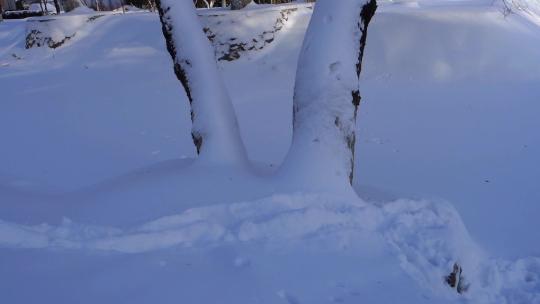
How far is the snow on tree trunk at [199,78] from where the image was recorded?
15.2 feet

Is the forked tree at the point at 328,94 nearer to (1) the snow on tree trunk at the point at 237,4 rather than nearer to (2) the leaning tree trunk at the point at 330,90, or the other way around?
(2) the leaning tree trunk at the point at 330,90

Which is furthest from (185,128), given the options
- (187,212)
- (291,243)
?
(291,243)

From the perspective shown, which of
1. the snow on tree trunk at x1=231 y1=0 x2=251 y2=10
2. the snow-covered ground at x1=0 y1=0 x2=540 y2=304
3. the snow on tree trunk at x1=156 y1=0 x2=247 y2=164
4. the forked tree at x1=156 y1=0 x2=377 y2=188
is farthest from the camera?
the snow on tree trunk at x1=231 y1=0 x2=251 y2=10

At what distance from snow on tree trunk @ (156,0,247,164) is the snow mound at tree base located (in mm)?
1082

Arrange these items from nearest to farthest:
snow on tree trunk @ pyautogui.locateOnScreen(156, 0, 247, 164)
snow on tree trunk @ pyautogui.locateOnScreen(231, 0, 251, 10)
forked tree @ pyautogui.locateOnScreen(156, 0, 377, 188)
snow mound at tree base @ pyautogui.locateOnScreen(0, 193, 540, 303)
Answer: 1. snow mound at tree base @ pyautogui.locateOnScreen(0, 193, 540, 303)
2. forked tree @ pyautogui.locateOnScreen(156, 0, 377, 188)
3. snow on tree trunk @ pyautogui.locateOnScreen(156, 0, 247, 164)
4. snow on tree trunk @ pyautogui.locateOnScreen(231, 0, 251, 10)

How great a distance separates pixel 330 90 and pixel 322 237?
4.22 feet

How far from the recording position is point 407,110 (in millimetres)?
8695

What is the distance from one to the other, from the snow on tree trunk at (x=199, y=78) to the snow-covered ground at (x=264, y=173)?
1.11 ft

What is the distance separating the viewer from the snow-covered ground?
116 inches

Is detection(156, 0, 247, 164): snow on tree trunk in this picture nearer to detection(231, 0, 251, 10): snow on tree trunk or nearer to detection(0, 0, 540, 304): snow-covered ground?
detection(0, 0, 540, 304): snow-covered ground

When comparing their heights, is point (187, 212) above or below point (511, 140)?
above

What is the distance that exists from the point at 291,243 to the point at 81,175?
14.6 feet

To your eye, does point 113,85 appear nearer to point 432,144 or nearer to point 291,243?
point 432,144

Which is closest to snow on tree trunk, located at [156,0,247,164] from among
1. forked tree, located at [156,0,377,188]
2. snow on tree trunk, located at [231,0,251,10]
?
forked tree, located at [156,0,377,188]
